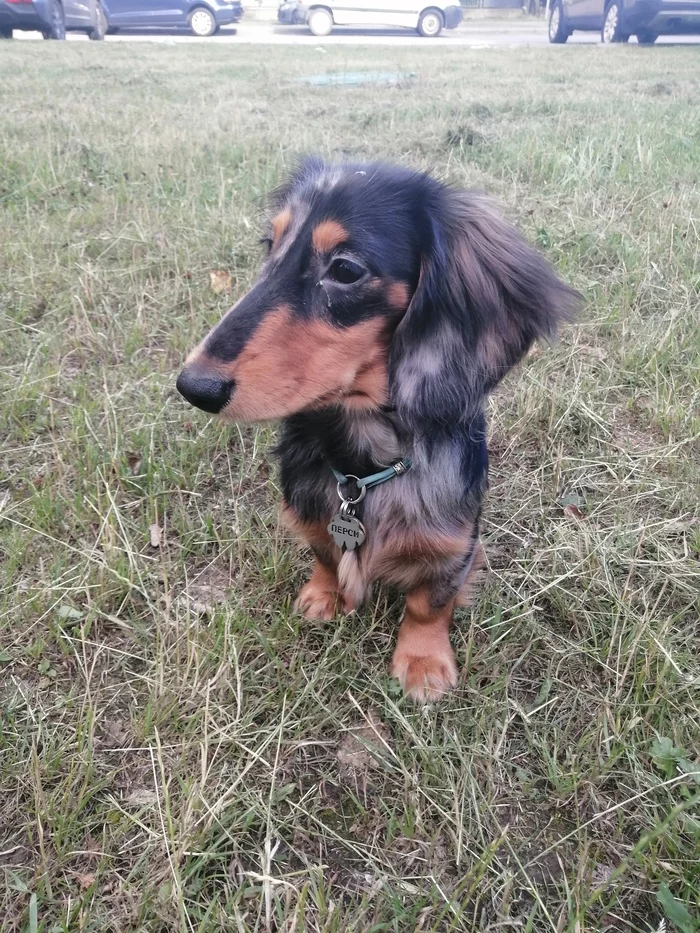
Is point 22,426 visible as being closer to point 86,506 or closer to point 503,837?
point 86,506

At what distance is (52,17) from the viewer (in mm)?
12484

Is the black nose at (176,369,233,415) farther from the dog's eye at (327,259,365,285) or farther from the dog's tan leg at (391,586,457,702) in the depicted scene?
the dog's tan leg at (391,586,457,702)

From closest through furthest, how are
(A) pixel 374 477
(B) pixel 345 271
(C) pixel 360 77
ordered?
1. (B) pixel 345 271
2. (A) pixel 374 477
3. (C) pixel 360 77

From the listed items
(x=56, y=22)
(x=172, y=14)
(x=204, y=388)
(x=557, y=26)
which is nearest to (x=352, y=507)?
(x=204, y=388)

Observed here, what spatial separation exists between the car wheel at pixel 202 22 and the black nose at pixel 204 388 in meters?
19.7

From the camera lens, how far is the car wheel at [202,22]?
17.1 meters

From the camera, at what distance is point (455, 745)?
160cm

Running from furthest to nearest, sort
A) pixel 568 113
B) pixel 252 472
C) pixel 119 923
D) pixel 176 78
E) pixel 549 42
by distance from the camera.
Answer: pixel 549 42, pixel 176 78, pixel 568 113, pixel 252 472, pixel 119 923

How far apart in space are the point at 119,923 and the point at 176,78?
9808mm

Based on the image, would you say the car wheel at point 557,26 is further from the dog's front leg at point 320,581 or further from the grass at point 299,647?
the dog's front leg at point 320,581

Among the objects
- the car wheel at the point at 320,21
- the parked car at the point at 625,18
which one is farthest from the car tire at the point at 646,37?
the car wheel at the point at 320,21

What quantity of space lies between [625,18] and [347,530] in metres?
15.2

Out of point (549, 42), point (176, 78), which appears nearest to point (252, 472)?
point (176, 78)

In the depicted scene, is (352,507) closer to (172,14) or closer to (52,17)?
(52,17)
